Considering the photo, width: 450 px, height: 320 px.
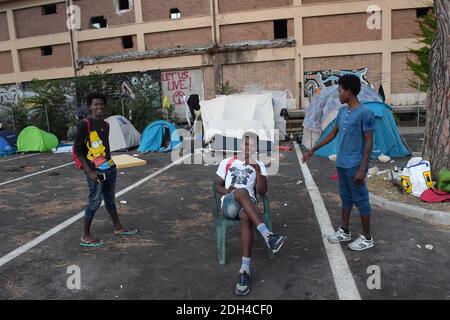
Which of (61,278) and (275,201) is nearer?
(61,278)

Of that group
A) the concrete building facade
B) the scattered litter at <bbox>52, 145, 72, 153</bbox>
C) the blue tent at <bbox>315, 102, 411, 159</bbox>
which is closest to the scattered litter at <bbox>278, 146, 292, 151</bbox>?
the blue tent at <bbox>315, 102, 411, 159</bbox>

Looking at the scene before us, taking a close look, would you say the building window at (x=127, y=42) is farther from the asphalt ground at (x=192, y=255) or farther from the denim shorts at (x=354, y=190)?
the denim shorts at (x=354, y=190)

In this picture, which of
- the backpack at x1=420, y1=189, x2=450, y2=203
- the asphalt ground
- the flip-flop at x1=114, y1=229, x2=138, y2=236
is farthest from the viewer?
the backpack at x1=420, y1=189, x2=450, y2=203

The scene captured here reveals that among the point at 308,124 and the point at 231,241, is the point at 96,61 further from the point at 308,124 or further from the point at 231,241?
the point at 231,241

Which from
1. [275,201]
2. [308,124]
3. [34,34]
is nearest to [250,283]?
[275,201]

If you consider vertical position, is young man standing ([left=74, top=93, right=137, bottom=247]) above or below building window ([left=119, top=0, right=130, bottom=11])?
below

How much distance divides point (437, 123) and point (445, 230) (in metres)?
2.15

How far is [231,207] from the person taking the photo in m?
4.00

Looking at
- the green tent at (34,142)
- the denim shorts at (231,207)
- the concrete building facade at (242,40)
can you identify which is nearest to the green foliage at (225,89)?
the concrete building facade at (242,40)

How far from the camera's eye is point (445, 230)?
4.89 m

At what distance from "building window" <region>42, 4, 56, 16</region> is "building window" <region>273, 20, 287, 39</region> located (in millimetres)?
→ 13791

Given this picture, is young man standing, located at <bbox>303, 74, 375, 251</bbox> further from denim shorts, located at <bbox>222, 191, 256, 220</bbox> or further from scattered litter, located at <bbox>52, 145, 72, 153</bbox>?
scattered litter, located at <bbox>52, 145, 72, 153</bbox>

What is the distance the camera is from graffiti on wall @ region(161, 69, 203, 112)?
21.4 metres

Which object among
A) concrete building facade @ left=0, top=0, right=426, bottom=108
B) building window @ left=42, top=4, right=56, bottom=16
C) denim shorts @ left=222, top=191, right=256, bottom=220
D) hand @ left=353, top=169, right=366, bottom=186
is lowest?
denim shorts @ left=222, top=191, right=256, bottom=220
